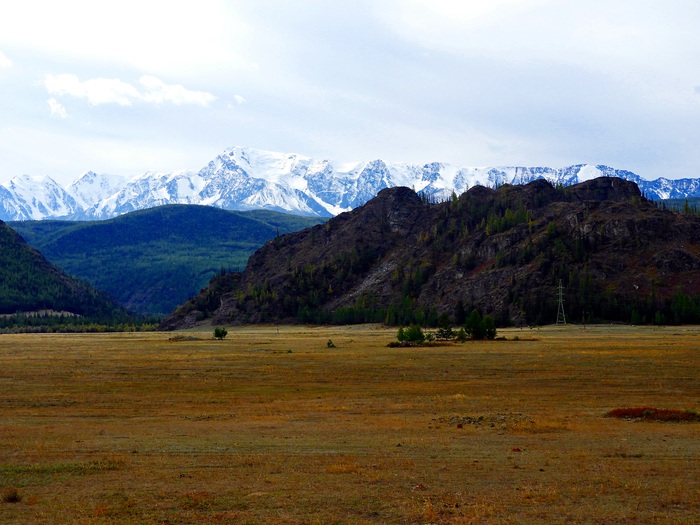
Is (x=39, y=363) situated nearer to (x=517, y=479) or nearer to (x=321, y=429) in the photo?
(x=321, y=429)

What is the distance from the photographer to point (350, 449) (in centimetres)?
2902

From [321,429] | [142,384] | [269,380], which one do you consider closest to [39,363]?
[142,384]

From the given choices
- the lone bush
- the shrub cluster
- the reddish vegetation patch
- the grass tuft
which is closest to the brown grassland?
the grass tuft

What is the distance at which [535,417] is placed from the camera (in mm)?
37281

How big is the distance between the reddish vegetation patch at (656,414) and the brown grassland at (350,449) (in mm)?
960

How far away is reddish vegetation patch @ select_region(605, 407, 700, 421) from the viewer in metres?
36.1

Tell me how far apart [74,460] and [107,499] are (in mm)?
6689

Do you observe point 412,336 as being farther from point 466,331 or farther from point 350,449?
point 350,449

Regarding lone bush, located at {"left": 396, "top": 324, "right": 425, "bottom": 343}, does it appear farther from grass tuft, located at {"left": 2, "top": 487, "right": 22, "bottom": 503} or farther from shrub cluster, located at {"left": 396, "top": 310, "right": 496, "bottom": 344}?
grass tuft, located at {"left": 2, "top": 487, "right": 22, "bottom": 503}

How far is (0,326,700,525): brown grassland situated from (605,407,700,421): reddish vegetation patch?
960 millimetres

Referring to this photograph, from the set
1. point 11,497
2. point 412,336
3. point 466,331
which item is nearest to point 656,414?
point 11,497

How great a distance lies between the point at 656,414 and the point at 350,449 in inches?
675

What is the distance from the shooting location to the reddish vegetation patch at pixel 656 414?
36.1 meters

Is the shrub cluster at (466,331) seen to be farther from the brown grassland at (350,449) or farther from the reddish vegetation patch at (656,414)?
the reddish vegetation patch at (656,414)
